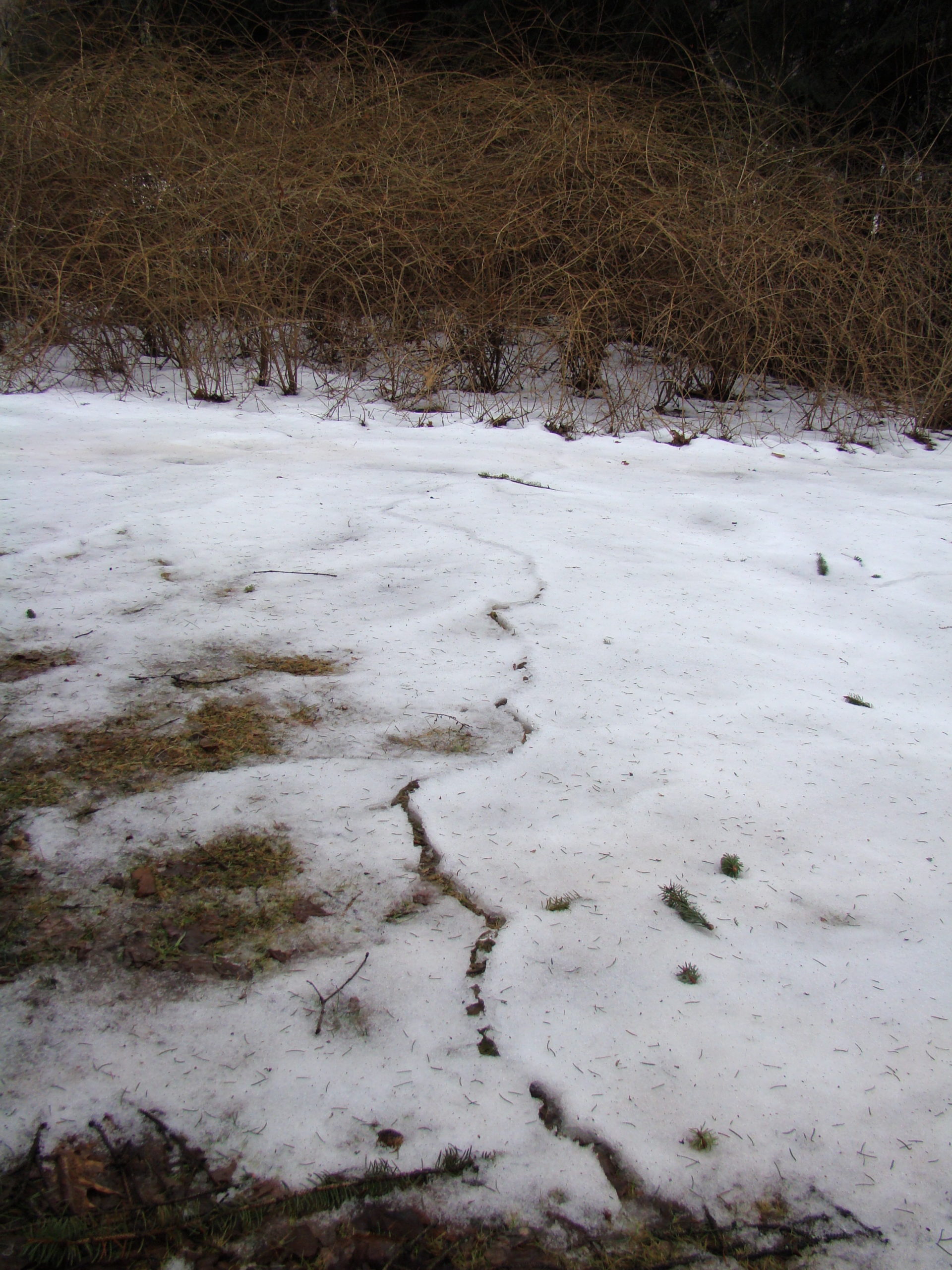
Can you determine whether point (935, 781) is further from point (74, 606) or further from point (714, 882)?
point (74, 606)

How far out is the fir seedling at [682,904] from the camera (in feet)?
4.35

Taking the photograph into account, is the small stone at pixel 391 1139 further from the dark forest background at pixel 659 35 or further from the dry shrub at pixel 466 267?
the dark forest background at pixel 659 35

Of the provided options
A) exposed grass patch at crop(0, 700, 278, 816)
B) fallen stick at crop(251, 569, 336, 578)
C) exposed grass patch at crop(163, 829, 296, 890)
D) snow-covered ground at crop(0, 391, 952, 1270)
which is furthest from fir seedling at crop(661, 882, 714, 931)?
fallen stick at crop(251, 569, 336, 578)

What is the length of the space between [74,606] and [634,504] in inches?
81.2

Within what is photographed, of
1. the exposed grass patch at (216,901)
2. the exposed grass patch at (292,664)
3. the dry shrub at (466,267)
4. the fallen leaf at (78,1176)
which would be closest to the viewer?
the fallen leaf at (78,1176)

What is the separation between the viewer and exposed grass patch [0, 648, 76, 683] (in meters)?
1.81

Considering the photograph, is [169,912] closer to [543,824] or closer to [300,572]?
[543,824]

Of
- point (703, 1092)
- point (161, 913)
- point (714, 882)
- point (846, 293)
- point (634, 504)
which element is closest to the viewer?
point (703, 1092)

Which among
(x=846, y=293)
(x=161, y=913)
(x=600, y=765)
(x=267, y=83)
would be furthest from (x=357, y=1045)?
(x=267, y=83)

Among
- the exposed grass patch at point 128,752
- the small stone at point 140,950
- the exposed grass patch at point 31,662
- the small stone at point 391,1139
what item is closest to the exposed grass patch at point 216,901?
the small stone at point 140,950

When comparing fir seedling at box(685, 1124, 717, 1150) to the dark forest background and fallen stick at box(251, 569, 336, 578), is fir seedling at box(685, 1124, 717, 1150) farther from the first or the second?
the dark forest background

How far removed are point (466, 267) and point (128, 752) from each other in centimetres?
377

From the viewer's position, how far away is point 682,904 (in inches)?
53.2

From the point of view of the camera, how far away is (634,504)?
125 inches
